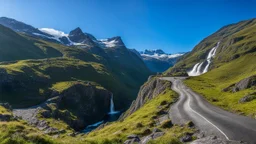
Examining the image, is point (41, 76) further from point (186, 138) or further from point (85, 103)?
point (186, 138)

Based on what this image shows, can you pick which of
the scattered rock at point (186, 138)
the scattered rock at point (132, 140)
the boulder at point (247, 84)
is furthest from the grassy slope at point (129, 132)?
the boulder at point (247, 84)

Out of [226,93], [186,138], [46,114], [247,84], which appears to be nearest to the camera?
[186,138]

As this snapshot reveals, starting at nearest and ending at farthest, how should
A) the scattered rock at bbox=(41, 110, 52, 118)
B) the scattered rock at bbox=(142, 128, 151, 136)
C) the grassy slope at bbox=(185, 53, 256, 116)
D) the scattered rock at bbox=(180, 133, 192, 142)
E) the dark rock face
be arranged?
the scattered rock at bbox=(180, 133, 192, 142) → the scattered rock at bbox=(142, 128, 151, 136) → the grassy slope at bbox=(185, 53, 256, 116) → the scattered rock at bbox=(41, 110, 52, 118) → the dark rock face

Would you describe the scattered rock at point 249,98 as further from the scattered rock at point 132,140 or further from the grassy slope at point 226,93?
the scattered rock at point 132,140

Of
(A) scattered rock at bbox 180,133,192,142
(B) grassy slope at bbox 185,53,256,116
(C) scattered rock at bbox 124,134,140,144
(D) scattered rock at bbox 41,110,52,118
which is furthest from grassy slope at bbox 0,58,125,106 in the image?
(A) scattered rock at bbox 180,133,192,142

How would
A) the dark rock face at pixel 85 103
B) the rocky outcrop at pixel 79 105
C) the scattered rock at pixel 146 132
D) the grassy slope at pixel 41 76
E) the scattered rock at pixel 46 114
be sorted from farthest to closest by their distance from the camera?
1. the dark rock face at pixel 85 103
2. the grassy slope at pixel 41 76
3. the rocky outcrop at pixel 79 105
4. the scattered rock at pixel 46 114
5. the scattered rock at pixel 146 132

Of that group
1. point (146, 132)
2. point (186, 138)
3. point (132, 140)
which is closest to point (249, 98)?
point (146, 132)

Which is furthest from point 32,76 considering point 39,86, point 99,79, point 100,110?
point 99,79

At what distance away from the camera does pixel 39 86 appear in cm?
12275

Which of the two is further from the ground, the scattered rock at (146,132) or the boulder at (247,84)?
the boulder at (247,84)

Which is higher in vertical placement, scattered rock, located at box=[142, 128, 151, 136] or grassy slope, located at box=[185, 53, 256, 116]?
grassy slope, located at box=[185, 53, 256, 116]

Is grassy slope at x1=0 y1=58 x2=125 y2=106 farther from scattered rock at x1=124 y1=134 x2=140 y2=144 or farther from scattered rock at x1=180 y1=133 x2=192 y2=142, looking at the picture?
scattered rock at x1=180 y1=133 x2=192 y2=142

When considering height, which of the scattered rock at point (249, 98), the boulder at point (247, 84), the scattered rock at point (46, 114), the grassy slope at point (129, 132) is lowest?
the scattered rock at point (46, 114)

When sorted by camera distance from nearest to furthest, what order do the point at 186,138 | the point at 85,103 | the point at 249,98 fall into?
the point at 186,138, the point at 249,98, the point at 85,103
